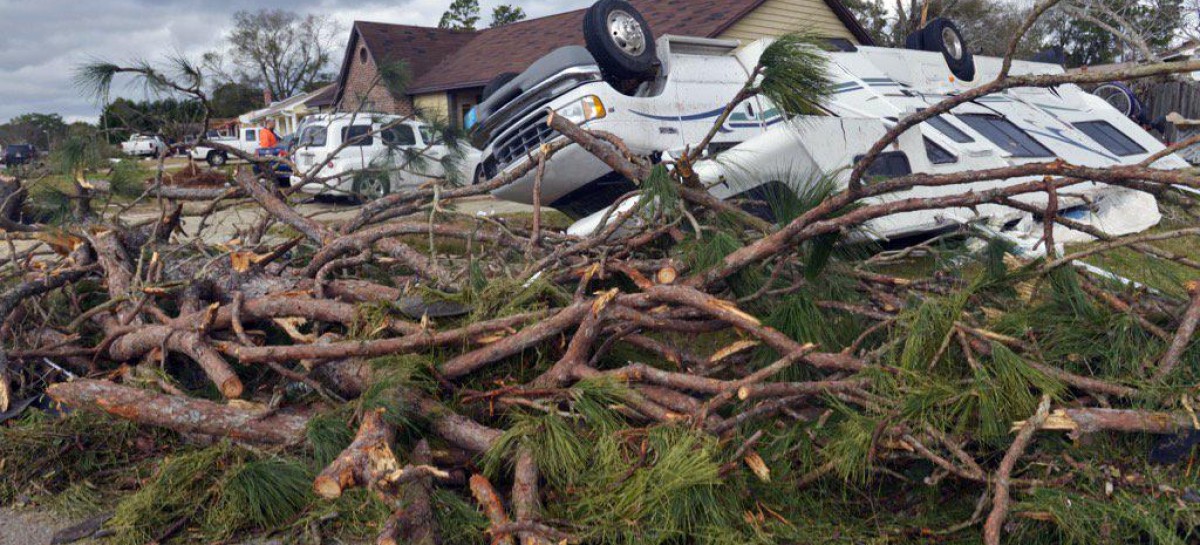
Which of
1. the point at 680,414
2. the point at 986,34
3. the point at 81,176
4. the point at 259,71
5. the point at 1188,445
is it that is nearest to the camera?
the point at 1188,445

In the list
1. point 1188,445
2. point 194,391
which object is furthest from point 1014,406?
point 194,391

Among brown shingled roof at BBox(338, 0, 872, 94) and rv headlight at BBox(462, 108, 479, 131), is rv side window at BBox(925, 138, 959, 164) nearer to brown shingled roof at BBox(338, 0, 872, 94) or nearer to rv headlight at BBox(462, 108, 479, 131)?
rv headlight at BBox(462, 108, 479, 131)

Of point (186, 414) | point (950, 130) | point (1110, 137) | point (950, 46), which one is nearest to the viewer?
point (186, 414)

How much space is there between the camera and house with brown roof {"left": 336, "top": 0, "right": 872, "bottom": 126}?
20672 mm

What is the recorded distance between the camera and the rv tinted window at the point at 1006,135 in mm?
8062

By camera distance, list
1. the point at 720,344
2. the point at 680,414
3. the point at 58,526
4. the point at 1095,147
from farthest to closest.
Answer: the point at 1095,147, the point at 720,344, the point at 58,526, the point at 680,414

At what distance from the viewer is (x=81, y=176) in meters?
5.38

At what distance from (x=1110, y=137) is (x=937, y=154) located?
424 cm

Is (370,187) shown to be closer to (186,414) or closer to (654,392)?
(186,414)

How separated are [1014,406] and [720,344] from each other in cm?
192

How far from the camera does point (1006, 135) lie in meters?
8.26

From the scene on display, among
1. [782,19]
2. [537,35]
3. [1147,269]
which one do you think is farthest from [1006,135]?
[537,35]

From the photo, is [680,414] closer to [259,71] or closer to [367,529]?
[367,529]

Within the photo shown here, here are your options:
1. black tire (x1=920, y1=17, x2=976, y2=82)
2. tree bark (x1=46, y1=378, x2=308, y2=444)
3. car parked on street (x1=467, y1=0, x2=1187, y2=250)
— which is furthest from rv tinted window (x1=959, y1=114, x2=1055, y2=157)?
tree bark (x1=46, y1=378, x2=308, y2=444)
